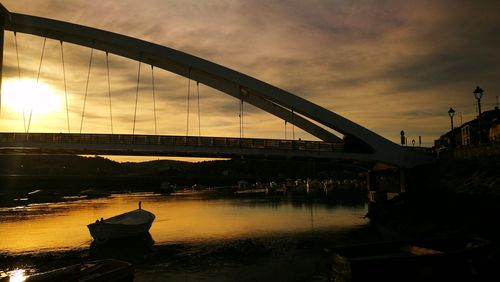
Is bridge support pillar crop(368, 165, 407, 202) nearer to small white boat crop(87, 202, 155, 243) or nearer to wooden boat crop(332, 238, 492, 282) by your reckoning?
small white boat crop(87, 202, 155, 243)

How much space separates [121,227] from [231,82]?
14701 millimetres

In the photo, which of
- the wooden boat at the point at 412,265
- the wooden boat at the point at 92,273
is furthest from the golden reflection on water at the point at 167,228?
the wooden boat at the point at 412,265

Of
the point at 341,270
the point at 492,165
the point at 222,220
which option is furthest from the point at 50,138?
the point at 492,165

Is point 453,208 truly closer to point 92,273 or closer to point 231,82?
point 231,82

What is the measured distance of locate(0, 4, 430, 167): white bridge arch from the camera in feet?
108

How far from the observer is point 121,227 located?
2667 centimetres

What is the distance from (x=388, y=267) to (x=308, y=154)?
21884 millimetres

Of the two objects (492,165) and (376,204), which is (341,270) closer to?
(492,165)

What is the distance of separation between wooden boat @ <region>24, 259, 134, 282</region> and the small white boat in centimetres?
1270

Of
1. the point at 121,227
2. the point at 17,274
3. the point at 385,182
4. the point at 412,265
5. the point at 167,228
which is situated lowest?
the point at 167,228

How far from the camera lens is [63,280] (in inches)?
484

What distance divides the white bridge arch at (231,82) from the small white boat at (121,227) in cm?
1326

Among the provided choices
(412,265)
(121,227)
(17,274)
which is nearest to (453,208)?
(412,265)

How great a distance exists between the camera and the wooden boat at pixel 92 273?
1248 centimetres
